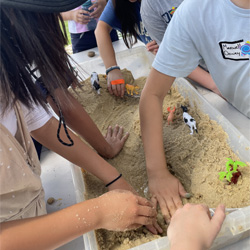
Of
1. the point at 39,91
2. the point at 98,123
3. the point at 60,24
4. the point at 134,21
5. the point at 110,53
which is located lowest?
the point at 98,123

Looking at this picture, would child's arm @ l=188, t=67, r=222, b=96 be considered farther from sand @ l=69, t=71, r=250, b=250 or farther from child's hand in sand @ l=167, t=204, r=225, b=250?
child's hand in sand @ l=167, t=204, r=225, b=250

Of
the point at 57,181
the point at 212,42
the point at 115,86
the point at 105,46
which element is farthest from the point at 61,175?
the point at 105,46

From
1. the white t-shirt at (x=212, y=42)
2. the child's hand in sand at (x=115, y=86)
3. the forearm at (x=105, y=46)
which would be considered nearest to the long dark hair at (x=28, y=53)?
the white t-shirt at (x=212, y=42)

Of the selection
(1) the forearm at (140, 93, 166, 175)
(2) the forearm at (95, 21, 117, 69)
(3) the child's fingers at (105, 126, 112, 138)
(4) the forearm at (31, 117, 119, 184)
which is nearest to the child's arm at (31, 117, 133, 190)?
(4) the forearm at (31, 117, 119, 184)

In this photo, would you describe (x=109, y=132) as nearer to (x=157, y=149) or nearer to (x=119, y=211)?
(x=157, y=149)

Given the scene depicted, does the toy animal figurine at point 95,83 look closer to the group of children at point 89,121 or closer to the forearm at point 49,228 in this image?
the group of children at point 89,121

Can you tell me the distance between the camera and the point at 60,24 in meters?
0.47

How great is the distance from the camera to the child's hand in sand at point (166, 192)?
0.68m

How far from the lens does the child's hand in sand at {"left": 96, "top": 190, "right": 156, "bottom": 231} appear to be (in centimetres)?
54

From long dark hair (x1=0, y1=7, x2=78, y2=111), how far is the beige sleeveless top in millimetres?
85

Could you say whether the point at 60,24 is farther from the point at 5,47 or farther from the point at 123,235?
the point at 123,235

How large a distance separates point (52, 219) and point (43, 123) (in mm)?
289

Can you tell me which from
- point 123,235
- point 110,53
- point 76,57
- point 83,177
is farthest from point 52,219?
point 76,57

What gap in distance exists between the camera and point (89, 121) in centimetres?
88
